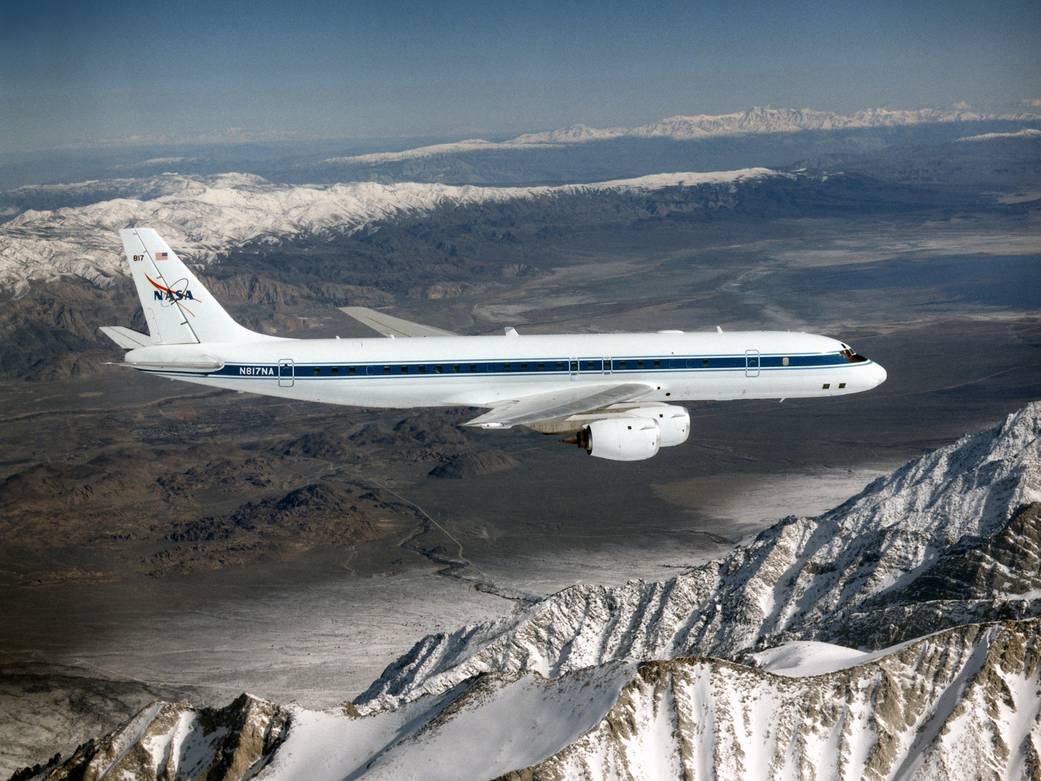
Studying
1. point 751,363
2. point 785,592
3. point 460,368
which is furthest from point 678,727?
point 785,592

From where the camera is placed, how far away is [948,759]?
76.5m

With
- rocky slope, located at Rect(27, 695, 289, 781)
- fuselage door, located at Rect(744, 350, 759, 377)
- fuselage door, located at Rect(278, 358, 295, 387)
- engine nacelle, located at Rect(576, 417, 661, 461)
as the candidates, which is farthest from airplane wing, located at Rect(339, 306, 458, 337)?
rocky slope, located at Rect(27, 695, 289, 781)

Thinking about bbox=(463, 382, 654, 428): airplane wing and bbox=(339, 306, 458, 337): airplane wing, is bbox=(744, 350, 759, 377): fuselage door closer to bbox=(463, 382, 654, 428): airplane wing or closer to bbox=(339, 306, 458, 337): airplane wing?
bbox=(463, 382, 654, 428): airplane wing

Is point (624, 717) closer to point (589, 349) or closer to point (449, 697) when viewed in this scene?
point (449, 697)

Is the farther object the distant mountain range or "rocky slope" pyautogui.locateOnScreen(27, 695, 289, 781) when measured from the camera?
"rocky slope" pyautogui.locateOnScreen(27, 695, 289, 781)

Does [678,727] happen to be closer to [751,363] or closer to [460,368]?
[751,363]

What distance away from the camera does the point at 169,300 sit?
86125mm

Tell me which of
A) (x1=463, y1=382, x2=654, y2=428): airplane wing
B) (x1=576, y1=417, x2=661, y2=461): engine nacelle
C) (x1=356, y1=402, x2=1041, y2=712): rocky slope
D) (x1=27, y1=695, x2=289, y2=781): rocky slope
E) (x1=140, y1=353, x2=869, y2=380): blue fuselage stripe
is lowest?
(x1=356, y1=402, x2=1041, y2=712): rocky slope

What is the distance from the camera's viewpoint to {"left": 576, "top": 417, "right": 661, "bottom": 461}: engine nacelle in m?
80.1

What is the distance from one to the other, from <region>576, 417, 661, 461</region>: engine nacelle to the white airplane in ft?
0.23

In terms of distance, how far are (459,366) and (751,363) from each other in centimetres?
2214

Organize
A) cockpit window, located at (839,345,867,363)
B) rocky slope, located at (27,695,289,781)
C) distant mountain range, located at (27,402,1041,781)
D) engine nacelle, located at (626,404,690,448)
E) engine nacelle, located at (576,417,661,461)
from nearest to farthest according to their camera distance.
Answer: distant mountain range, located at (27,402,1041,781) → rocky slope, located at (27,695,289,781) → engine nacelle, located at (576,417,661,461) → engine nacelle, located at (626,404,690,448) → cockpit window, located at (839,345,867,363)

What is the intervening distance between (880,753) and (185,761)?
47.5 meters

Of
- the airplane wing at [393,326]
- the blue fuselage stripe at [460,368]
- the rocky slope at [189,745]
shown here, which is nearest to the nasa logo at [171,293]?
the blue fuselage stripe at [460,368]
